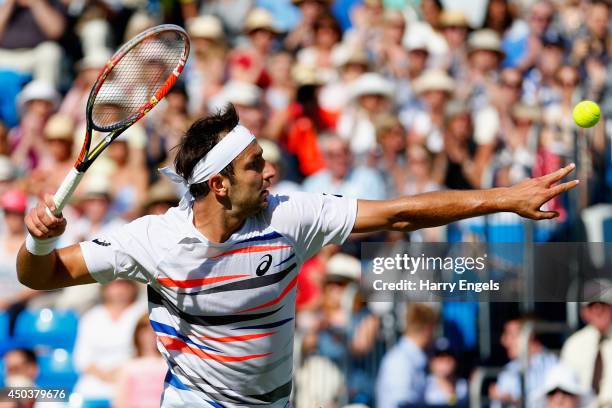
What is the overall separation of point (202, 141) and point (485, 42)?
6.13 m

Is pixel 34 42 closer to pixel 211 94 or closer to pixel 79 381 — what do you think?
pixel 211 94

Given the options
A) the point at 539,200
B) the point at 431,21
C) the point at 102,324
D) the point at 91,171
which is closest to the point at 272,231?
the point at 539,200

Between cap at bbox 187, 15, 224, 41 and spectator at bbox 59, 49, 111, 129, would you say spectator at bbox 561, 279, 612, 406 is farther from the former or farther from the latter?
spectator at bbox 59, 49, 111, 129

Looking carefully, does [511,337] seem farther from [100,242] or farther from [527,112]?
[100,242]

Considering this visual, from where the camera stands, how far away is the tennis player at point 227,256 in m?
4.89

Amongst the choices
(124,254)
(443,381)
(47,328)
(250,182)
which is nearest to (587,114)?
(443,381)

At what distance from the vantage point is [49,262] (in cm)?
472

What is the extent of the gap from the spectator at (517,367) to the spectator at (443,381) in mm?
255

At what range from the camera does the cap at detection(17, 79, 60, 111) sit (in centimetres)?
1087

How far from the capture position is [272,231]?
16.3 feet

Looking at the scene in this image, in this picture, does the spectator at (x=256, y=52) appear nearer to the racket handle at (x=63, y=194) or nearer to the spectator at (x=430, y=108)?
the spectator at (x=430, y=108)

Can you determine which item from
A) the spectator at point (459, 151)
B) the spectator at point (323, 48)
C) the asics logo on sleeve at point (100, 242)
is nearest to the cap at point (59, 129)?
the spectator at point (323, 48)

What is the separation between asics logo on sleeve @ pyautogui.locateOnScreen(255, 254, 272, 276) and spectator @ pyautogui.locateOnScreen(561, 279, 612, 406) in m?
3.62

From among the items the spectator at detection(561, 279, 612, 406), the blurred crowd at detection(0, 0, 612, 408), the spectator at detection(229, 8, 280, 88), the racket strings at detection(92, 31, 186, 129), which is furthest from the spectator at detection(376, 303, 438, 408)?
the spectator at detection(229, 8, 280, 88)
